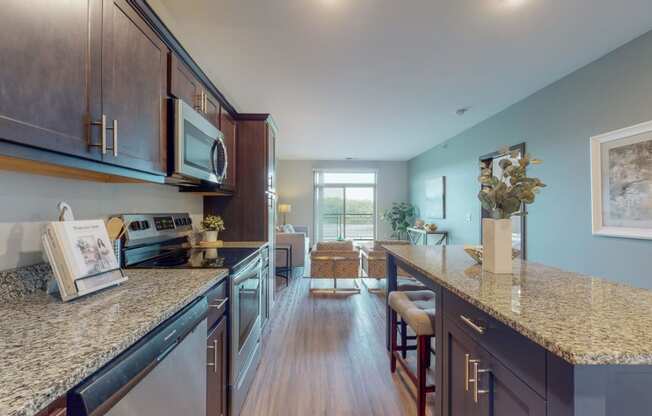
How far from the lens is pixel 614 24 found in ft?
7.04

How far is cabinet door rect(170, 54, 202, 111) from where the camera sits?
168 cm

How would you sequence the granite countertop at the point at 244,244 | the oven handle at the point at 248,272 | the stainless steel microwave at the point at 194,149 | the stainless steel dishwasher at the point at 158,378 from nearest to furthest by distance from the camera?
1. the stainless steel dishwasher at the point at 158,378
2. the stainless steel microwave at the point at 194,149
3. the oven handle at the point at 248,272
4. the granite countertop at the point at 244,244

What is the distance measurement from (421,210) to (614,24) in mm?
5399

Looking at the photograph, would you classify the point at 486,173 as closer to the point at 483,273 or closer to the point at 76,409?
the point at 483,273

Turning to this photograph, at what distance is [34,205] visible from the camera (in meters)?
1.20

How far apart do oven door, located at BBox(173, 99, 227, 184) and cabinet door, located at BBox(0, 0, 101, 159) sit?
0.56 metres

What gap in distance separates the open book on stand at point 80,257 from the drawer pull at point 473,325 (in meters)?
1.42

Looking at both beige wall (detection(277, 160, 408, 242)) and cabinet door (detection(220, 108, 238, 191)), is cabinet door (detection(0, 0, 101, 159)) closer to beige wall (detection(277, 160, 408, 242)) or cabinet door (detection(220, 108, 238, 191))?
cabinet door (detection(220, 108, 238, 191))

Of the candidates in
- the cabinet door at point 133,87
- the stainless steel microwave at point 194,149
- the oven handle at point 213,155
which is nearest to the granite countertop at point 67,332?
the cabinet door at point 133,87

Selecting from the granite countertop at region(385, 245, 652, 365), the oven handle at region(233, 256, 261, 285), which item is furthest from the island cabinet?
the granite countertop at region(385, 245, 652, 365)

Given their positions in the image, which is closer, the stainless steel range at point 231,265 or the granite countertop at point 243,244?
the stainless steel range at point 231,265

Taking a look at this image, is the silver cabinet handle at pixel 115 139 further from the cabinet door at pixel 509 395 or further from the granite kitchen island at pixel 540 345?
the cabinet door at pixel 509 395

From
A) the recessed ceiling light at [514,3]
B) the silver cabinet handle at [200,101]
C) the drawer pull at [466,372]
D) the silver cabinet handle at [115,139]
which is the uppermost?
the recessed ceiling light at [514,3]

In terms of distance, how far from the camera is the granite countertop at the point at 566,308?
68 cm
